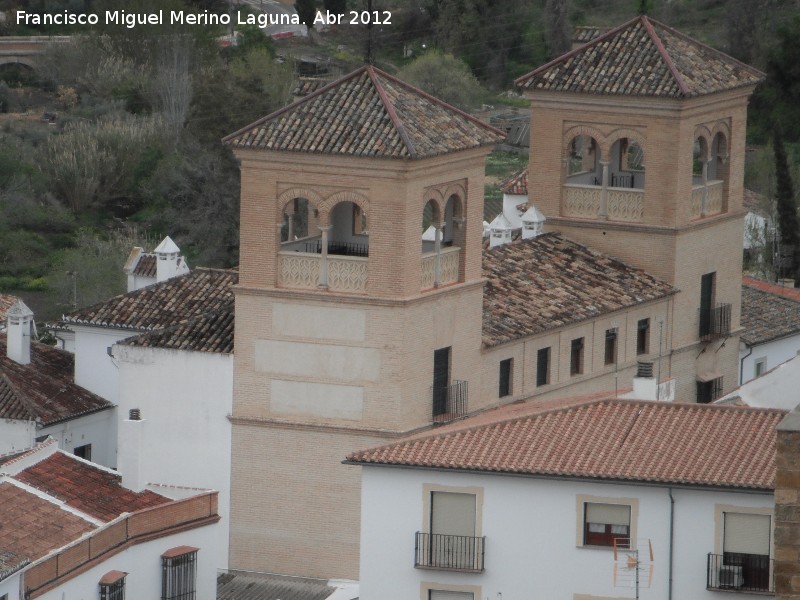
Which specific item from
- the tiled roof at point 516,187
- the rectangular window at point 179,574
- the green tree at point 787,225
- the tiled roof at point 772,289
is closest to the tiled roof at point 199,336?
the rectangular window at point 179,574

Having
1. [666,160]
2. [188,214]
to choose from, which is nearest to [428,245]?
[666,160]

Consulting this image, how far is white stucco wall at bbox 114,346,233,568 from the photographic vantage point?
4169 cm

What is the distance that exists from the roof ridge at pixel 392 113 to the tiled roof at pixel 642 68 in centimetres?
688

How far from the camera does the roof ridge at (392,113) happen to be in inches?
1572

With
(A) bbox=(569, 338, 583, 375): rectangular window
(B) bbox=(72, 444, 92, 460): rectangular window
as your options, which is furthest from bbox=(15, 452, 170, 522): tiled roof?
(A) bbox=(569, 338, 583, 375): rectangular window

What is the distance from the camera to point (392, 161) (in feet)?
132

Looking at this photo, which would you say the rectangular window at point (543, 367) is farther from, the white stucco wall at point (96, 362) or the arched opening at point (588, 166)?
the white stucco wall at point (96, 362)

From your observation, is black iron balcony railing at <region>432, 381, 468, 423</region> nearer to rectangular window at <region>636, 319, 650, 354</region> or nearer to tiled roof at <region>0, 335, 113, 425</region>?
rectangular window at <region>636, 319, 650, 354</region>

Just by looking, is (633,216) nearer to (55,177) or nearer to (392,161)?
(392,161)

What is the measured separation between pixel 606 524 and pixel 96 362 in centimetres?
1540

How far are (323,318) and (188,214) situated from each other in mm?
36448

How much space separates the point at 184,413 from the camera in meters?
41.9

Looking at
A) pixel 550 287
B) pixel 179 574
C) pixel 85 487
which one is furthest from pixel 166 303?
pixel 179 574

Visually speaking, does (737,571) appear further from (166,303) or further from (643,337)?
(166,303)
